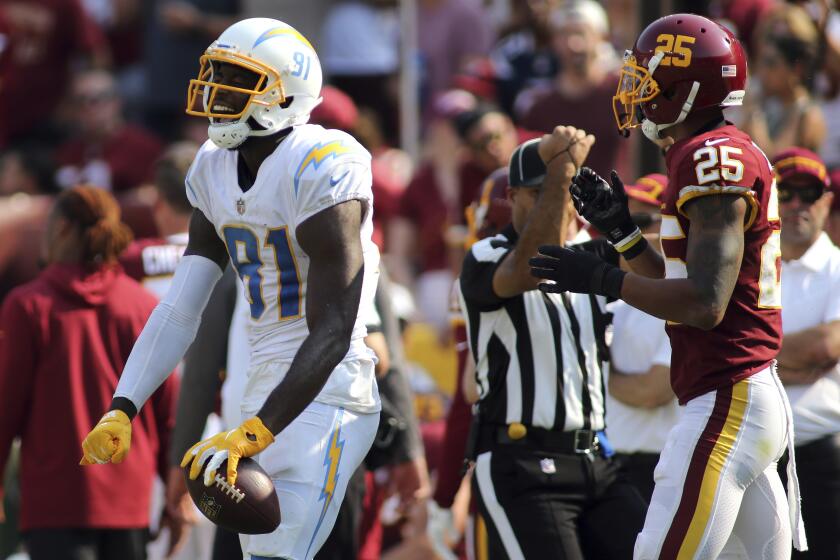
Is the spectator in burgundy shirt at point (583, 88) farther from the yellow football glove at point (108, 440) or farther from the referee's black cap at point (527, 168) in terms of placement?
the yellow football glove at point (108, 440)

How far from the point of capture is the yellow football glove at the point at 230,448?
3.77 metres

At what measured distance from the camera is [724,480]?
3.91m

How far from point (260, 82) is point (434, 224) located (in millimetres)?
4990

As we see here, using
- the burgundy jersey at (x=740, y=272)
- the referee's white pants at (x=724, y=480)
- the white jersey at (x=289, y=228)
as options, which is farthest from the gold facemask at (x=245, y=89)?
the referee's white pants at (x=724, y=480)

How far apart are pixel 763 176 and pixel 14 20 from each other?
7.82m

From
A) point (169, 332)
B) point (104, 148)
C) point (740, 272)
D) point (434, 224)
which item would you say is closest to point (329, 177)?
point (169, 332)

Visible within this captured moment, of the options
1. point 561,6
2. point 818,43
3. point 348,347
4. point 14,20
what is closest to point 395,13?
point 561,6

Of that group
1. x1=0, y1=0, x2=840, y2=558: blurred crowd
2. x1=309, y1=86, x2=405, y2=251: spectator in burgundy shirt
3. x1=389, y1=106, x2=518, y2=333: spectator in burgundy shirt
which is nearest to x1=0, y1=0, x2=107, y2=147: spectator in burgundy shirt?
x1=0, y1=0, x2=840, y2=558: blurred crowd

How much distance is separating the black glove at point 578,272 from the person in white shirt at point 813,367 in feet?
5.05

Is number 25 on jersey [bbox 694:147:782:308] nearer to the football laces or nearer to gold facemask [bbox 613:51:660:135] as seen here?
gold facemask [bbox 613:51:660:135]

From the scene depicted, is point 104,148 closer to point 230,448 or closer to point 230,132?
point 230,132

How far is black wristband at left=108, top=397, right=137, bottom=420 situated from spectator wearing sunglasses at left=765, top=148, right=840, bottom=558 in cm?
238

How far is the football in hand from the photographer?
379cm

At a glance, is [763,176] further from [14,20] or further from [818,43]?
[14,20]
